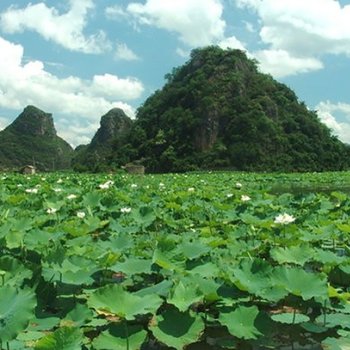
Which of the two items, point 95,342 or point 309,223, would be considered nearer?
point 95,342

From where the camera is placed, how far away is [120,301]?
1.95 meters

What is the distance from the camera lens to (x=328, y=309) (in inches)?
94.1

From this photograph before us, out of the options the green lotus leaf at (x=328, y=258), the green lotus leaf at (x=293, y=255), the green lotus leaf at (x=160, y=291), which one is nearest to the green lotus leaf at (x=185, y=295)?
the green lotus leaf at (x=160, y=291)

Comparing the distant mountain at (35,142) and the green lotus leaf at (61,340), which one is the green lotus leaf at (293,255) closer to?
the green lotus leaf at (61,340)

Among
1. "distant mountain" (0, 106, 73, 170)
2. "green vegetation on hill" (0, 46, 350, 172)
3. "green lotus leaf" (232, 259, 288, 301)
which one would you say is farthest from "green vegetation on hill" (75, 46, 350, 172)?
"green lotus leaf" (232, 259, 288, 301)

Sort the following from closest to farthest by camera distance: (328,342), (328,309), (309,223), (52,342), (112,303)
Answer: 1. (52,342)
2. (112,303)
3. (328,342)
4. (328,309)
5. (309,223)

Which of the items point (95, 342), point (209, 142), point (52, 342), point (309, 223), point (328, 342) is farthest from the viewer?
point (209, 142)

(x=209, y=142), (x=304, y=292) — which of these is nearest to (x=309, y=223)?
(x=304, y=292)

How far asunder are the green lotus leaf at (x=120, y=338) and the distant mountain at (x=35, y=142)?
80.8 metres

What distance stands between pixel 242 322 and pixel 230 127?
165 ft

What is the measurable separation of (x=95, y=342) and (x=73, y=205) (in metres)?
3.76

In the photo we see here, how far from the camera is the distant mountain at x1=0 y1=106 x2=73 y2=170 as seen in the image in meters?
83.1

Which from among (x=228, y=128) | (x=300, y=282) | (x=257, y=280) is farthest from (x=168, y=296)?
(x=228, y=128)

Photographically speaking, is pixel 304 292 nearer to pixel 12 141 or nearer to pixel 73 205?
pixel 73 205
